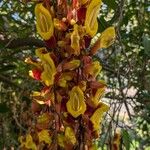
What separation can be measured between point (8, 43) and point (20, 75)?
848 mm

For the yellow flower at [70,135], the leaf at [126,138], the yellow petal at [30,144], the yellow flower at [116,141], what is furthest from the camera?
the yellow flower at [116,141]

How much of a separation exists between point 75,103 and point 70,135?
7cm

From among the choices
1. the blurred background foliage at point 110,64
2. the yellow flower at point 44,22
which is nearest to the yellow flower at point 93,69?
the yellow flower at point 44,22

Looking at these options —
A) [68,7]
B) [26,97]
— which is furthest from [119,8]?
[26,97]

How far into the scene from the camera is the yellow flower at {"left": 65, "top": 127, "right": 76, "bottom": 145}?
1.11m

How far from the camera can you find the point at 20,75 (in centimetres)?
299

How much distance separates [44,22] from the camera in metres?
1.17

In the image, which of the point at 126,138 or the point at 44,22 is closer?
the point at 44,22

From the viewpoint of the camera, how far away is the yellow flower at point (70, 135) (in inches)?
43.6

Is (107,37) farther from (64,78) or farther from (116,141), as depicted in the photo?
(116,141)

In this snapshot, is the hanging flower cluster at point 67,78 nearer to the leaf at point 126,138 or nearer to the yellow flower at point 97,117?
the yellow flower at point 97,117

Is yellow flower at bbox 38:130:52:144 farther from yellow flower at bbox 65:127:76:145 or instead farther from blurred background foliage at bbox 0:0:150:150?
blurred background foliage at bbox 0:0:150:150

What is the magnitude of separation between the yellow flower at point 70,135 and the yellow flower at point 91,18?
208 millimetres

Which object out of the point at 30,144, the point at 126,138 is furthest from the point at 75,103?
the point at 126,138
